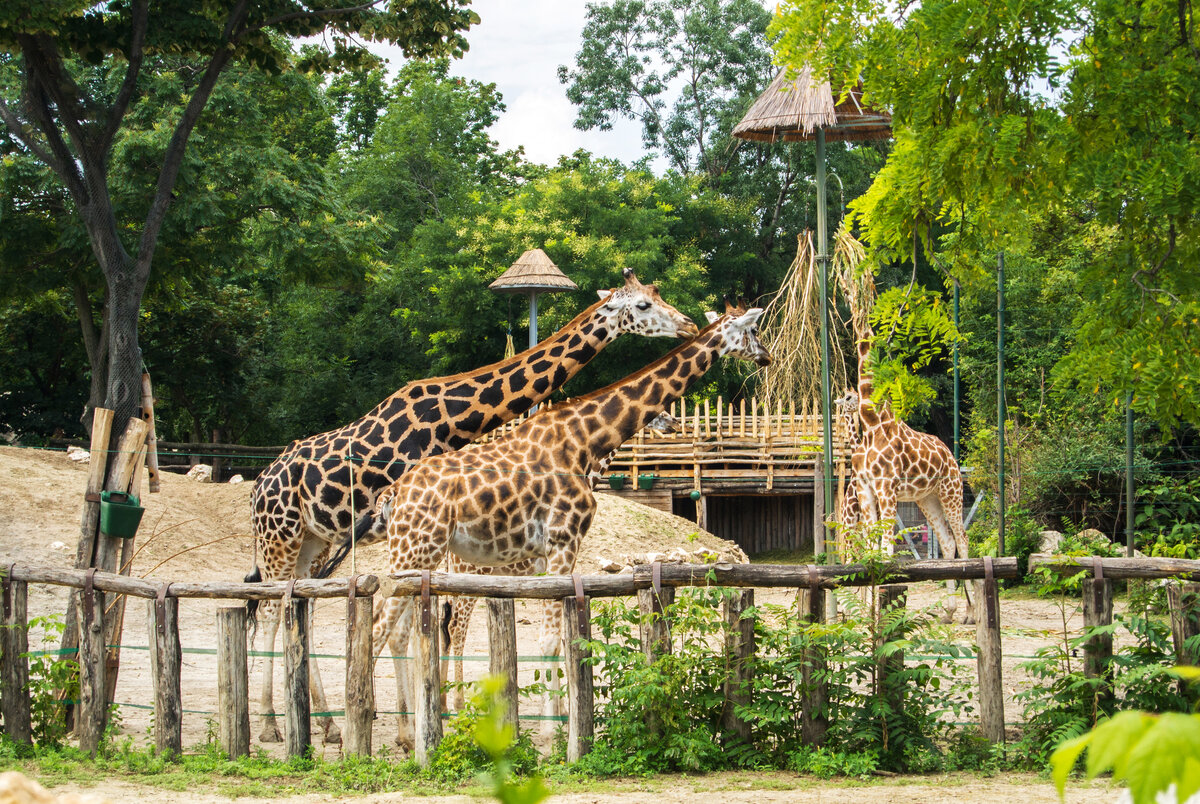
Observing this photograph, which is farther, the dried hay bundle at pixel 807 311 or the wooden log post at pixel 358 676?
the dried hay bundle at pixel 807 311

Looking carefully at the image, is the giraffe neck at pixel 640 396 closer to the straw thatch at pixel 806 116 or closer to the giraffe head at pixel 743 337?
the giraffe head at pixel 743 337

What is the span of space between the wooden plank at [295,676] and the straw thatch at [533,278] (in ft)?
31.5

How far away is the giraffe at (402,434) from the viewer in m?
8.43

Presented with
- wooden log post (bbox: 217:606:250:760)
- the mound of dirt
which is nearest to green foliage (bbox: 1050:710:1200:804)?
wooden log post (bbox: 217:606:250:760)

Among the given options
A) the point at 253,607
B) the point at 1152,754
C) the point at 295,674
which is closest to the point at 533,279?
the point at 253,607

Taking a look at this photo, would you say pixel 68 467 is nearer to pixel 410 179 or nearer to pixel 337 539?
pixel 337 539

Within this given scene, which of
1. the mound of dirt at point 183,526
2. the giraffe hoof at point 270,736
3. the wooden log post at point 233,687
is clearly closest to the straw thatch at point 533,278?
the mound of dirt at point 183,526

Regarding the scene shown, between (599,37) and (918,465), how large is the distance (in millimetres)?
22963

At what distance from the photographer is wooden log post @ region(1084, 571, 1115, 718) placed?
663cm

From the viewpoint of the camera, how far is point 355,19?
11.9 m

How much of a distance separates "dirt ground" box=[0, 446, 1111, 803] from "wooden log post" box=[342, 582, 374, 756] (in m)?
0.26

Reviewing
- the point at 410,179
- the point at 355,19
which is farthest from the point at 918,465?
the point at 410,179

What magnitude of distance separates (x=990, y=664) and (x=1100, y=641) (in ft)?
2.12

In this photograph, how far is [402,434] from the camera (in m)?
8.53
